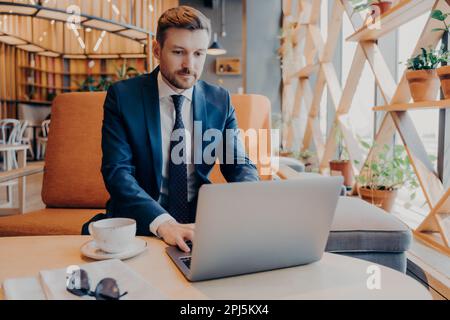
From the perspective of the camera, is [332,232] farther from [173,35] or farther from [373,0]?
[373,0]

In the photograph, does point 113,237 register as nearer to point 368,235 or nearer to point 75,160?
point 368,235

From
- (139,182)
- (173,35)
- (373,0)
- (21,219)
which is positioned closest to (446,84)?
(373,0)

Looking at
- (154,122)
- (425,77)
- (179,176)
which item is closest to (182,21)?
(154,122)

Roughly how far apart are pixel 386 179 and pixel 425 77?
831mm

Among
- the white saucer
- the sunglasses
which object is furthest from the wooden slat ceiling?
the sunglasses

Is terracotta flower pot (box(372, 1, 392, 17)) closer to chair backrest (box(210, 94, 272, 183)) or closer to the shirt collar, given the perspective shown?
chair backrest (box(210, 94, 272, 183))

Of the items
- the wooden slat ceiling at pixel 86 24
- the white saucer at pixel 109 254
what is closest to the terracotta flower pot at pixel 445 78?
the white saucer at pixel 109 254

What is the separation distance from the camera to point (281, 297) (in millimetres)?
604

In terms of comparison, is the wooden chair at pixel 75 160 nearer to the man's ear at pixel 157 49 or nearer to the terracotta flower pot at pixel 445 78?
the man's ear at pixel 157 49

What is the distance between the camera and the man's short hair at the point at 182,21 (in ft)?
3.90

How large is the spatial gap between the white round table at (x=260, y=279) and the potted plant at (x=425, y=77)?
1425 millimetres

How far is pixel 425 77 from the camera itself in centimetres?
189
